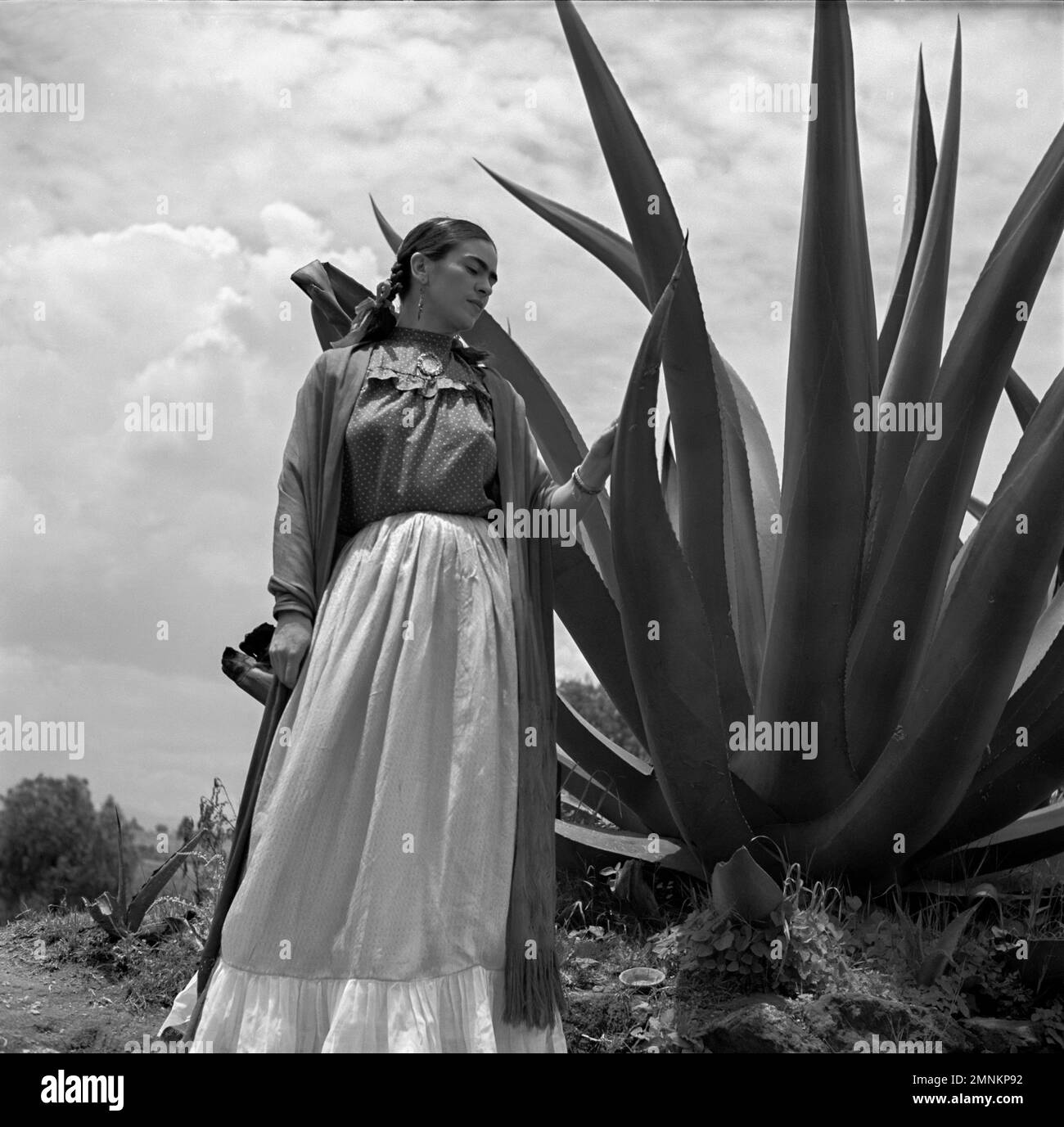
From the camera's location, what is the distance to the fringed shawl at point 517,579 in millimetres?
2213

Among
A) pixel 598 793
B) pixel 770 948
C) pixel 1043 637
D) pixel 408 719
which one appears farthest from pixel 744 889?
pixel 1043 637

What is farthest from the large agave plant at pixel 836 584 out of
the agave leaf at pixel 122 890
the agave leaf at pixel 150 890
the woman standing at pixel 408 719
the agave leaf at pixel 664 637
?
the agave leaf at pixel 122 890

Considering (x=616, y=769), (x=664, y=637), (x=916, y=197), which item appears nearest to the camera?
(x=664, y=637)

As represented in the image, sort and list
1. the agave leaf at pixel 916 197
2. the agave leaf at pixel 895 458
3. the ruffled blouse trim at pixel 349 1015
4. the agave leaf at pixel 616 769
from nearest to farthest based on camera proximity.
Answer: the ruffled blouse trim at pixel 349 1015, the agave leaf at pixel 895 458, the agave leaf at pixel 616 769, the agave leaf at pixel 916 197

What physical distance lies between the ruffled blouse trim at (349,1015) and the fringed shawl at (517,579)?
9 centimetres

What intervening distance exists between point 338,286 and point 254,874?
1.69 metres

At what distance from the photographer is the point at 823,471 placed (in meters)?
2.59

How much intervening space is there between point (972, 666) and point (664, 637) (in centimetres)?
65

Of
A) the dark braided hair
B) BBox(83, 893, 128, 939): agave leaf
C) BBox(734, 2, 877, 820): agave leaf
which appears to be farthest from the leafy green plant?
BBox(83, 893, 128, 939): agave leaf

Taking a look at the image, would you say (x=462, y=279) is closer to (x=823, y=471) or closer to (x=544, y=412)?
(x=823, y=471)

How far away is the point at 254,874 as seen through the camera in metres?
2.15

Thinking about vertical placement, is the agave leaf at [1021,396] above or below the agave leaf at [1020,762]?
above

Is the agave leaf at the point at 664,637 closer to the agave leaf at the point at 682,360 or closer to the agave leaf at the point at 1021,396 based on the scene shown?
the agave leaf at the point at 682,360

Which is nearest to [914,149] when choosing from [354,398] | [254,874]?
[354,398]
